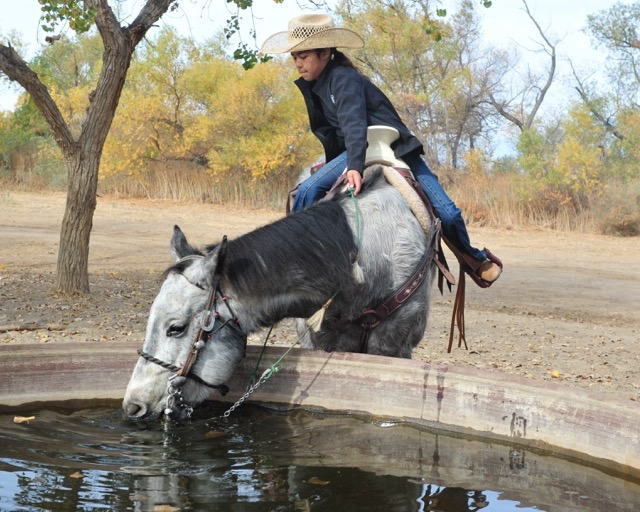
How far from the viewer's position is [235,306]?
12.6ft

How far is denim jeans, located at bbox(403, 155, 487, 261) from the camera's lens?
15.2 feet

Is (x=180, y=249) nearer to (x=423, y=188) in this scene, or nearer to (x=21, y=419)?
(x=21, y=419)

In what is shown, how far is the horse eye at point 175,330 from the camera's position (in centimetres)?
375

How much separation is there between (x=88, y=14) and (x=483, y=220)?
13.2 metres

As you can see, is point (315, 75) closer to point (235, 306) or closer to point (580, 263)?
point (235, 306)

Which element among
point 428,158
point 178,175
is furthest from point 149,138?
point 428,158

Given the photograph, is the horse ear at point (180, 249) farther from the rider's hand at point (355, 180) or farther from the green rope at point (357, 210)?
the rider's hand at point (355, 180)

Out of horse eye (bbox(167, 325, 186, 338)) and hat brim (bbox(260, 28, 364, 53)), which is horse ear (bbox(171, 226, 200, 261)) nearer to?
horse eye (bbox(167, 325, 186, 338))

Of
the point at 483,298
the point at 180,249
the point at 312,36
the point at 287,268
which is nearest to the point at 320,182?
the point at 312,36

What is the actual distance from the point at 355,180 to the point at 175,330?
3.95 feet

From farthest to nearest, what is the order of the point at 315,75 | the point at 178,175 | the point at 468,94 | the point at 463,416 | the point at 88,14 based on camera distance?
1. the point at 468,94
2. the point at 178,175
3. the point at 88,14
4. the point at 315,75
5. the point at 463,416

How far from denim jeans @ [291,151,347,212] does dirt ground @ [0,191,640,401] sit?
930 millimetres

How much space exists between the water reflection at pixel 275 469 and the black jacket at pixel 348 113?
1.41 meters

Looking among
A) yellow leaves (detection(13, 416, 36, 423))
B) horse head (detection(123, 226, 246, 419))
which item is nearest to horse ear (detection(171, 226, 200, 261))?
horse head (detection(123, 226, 246, 419))
